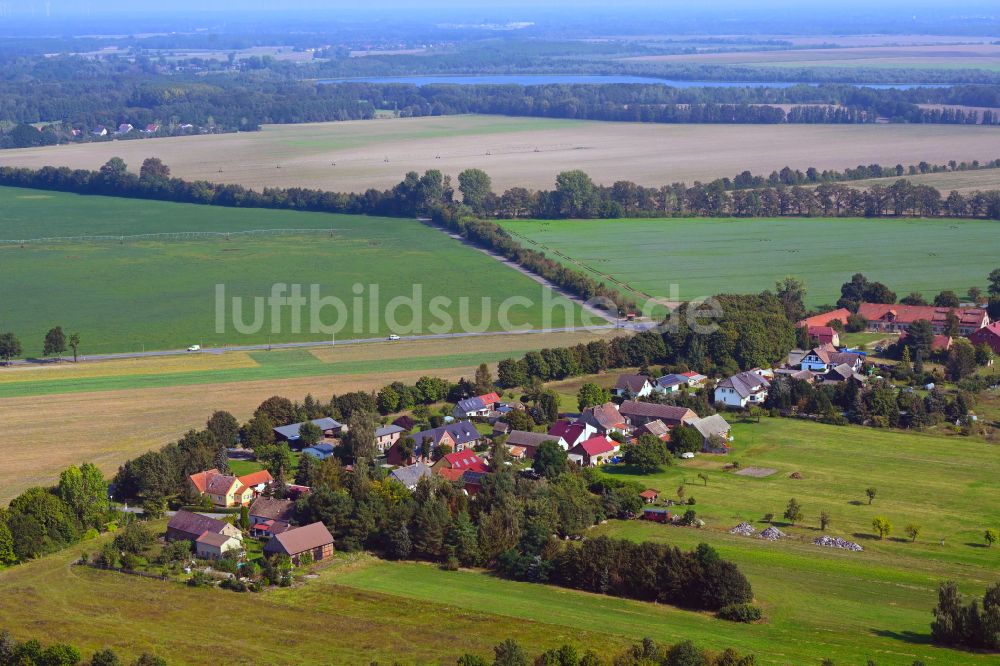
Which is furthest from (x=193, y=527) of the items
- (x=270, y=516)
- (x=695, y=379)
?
(x=695, y=379)

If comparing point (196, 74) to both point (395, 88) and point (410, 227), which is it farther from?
point (410, 227)

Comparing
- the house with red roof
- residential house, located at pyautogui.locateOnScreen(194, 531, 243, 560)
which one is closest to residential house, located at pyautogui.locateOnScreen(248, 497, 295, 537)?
residential house, located at pyautogui.locateOnScreen(194, 531, 243, 560)

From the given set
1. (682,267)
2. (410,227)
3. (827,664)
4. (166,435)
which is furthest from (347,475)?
(410,227)

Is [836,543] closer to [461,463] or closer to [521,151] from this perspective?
[461,463]

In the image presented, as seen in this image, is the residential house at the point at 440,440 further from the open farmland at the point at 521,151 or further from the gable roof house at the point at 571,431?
the open farmland at the point at 521,151

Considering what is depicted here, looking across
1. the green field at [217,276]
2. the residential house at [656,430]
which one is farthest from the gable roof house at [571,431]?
the green field at [217,276]

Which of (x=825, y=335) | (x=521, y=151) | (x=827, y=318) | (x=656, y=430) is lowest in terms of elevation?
(x=656, y=430)
